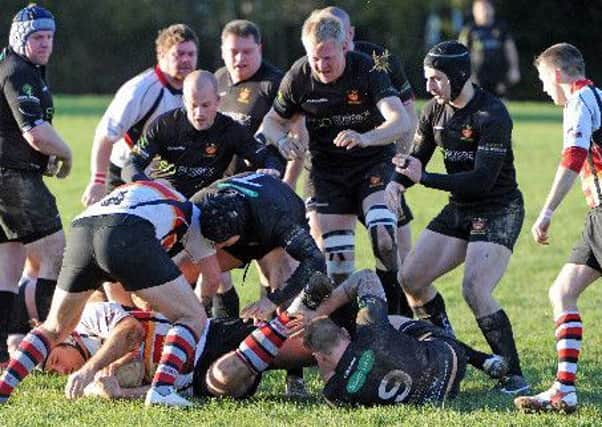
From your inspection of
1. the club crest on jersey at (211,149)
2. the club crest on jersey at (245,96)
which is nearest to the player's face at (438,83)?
the club crest on jersey at (211,149)

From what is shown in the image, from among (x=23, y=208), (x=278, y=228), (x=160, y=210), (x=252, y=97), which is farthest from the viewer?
(x=252, y=97)

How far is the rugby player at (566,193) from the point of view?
688cm

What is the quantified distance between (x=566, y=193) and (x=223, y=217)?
1807 millimetres

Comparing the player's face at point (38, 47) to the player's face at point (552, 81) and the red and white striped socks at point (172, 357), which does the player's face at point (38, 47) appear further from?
the player's face at point (552, 81)

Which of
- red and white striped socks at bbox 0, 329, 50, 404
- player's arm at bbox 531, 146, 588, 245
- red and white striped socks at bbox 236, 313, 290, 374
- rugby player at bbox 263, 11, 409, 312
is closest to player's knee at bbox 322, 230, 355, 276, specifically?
rugby player at bbox 263, 11, 409, 312

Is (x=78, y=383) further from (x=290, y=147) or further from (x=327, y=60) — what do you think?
(x=327, y=60)

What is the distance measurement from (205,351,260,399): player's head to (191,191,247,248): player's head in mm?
632

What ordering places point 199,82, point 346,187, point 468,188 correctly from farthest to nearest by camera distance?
point 346,187
point 199,82
point 468,188

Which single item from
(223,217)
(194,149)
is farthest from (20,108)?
(223,217)

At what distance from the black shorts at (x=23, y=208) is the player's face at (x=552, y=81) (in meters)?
3.23

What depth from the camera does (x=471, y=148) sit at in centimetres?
792

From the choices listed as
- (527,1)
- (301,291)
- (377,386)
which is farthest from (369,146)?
(527,1)

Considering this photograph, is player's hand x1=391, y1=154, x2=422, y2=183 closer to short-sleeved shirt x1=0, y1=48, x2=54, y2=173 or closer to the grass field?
the grass field

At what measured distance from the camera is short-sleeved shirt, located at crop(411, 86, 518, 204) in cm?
774
